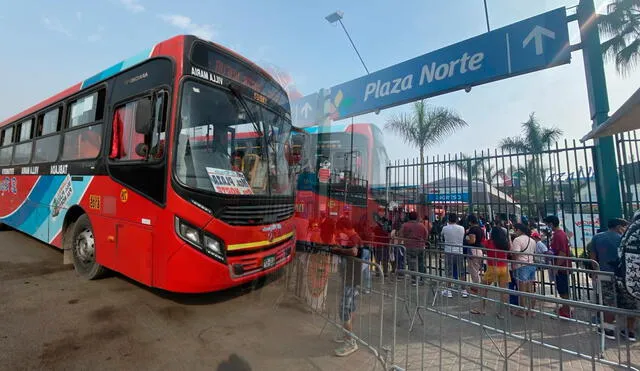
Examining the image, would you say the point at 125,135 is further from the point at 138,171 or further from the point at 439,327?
the point at 439,327

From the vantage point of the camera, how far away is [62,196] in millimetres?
5625

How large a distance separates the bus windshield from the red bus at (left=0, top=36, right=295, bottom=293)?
0.05 ft

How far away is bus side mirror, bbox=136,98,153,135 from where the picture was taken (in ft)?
12.5

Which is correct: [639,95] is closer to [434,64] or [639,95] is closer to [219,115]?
[434,64]

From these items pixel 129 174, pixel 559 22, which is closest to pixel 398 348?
pixel 129 174

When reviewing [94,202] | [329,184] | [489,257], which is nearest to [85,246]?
[94,202]

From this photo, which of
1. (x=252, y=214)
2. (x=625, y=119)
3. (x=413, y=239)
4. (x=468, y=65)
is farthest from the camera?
(x=413, y=239)

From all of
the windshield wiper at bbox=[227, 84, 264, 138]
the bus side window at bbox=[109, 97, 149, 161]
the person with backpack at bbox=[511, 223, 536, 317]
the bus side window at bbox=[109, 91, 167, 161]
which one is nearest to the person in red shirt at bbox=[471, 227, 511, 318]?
the person with backpack at bbox=[511, 223, 536, 317]

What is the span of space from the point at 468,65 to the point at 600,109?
2200 millimetres

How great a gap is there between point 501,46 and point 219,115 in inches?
198

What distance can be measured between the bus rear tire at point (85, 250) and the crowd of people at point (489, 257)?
12.4 feet

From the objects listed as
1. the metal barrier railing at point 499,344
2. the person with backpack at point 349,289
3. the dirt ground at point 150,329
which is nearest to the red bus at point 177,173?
the dirt ground at point 150,329

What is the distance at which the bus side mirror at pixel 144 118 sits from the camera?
3820 millimetres

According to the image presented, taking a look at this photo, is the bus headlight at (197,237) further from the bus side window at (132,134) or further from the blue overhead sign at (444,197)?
the blue overhead sign at (444,197)
